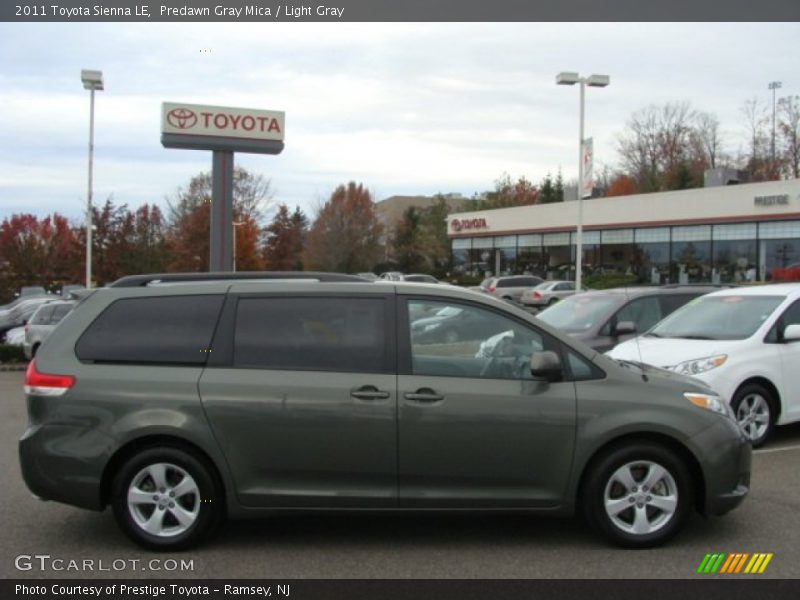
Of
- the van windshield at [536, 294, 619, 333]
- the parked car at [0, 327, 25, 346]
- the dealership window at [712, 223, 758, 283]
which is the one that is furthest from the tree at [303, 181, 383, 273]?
the van windshield at [536, 294, 619, 333]

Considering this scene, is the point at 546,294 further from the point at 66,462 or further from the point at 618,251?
the point at 66,462

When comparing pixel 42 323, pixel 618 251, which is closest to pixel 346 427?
pixel 42 323

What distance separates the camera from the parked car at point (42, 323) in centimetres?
1767

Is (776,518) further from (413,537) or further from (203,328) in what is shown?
(203,328)

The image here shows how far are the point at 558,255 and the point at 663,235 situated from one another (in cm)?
1022

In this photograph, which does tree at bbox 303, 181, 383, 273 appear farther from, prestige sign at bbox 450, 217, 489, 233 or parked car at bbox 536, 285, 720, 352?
parked car at bbox 536, 285, 720, 352

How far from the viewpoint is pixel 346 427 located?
498 centimetres

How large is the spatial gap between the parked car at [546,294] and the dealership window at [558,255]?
9.63 m

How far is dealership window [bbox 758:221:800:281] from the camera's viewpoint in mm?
37625

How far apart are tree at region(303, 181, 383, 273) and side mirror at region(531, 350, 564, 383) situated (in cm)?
6245

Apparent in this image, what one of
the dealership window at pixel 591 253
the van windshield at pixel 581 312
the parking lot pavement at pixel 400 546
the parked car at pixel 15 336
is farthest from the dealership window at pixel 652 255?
the parking lot pavement at pixel 400 546

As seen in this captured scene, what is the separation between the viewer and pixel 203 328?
17.2 ft

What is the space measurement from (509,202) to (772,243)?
152ft

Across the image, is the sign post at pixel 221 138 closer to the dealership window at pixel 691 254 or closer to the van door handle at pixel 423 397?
the van door handle at pixel 423 397
